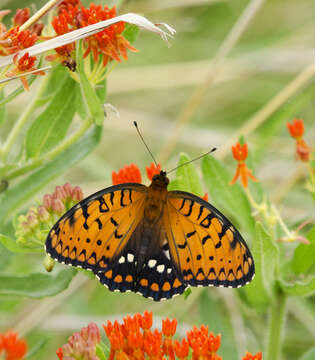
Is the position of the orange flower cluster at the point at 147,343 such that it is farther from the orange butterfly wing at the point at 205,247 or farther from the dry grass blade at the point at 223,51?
the dry grass blade at the point at 223,51

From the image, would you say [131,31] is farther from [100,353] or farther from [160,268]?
[100,353]

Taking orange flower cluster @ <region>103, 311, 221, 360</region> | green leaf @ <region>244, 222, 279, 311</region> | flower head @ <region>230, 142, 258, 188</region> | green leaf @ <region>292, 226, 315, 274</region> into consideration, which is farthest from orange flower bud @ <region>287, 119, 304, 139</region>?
orange flower cluster @ <region>103, 311, 221, 360</region>

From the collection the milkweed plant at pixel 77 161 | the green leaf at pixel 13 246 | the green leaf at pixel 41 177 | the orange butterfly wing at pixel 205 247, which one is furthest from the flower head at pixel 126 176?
the green leaf at pixel 13 246

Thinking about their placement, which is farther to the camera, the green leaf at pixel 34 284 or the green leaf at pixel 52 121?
the green leaf at pixel 52 121

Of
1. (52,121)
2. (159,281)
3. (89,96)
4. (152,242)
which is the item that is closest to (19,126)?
(52,121)

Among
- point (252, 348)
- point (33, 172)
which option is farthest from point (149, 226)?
point (252, 348)

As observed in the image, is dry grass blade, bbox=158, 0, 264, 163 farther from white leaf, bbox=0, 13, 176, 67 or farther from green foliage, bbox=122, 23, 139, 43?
white leaf, bbox=0, 13, 176, 67
